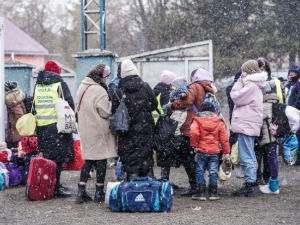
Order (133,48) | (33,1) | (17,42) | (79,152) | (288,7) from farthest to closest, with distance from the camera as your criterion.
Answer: (33,1) < (17,42) < (133,48) < (288,7) < (79,152)

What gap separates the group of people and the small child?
0.04 feet

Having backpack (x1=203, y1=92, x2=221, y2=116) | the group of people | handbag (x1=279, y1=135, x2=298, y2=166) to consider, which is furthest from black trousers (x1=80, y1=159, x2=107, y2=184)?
handbag (x1=279, y1=135, x2=298, y2=166)

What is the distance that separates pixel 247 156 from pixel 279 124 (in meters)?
0.61

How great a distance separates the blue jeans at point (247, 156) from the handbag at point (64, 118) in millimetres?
2240

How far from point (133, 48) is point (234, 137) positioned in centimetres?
3478

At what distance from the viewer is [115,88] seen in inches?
393

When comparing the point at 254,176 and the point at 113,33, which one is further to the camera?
the point at 113,33

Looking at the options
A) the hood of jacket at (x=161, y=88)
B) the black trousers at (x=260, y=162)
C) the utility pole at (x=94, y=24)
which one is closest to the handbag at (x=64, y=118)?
the hood of jacket at (x=161, y=88)

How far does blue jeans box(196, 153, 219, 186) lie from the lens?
10000 millimetres

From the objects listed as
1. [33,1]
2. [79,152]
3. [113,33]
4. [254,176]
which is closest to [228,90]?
[254,176]

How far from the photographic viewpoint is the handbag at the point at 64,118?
10352mm

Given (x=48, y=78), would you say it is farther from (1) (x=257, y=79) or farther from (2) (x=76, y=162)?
(1) (x=257, y=79)

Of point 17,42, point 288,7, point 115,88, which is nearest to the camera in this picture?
point 115,88

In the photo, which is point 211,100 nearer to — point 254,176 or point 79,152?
point 254,176
